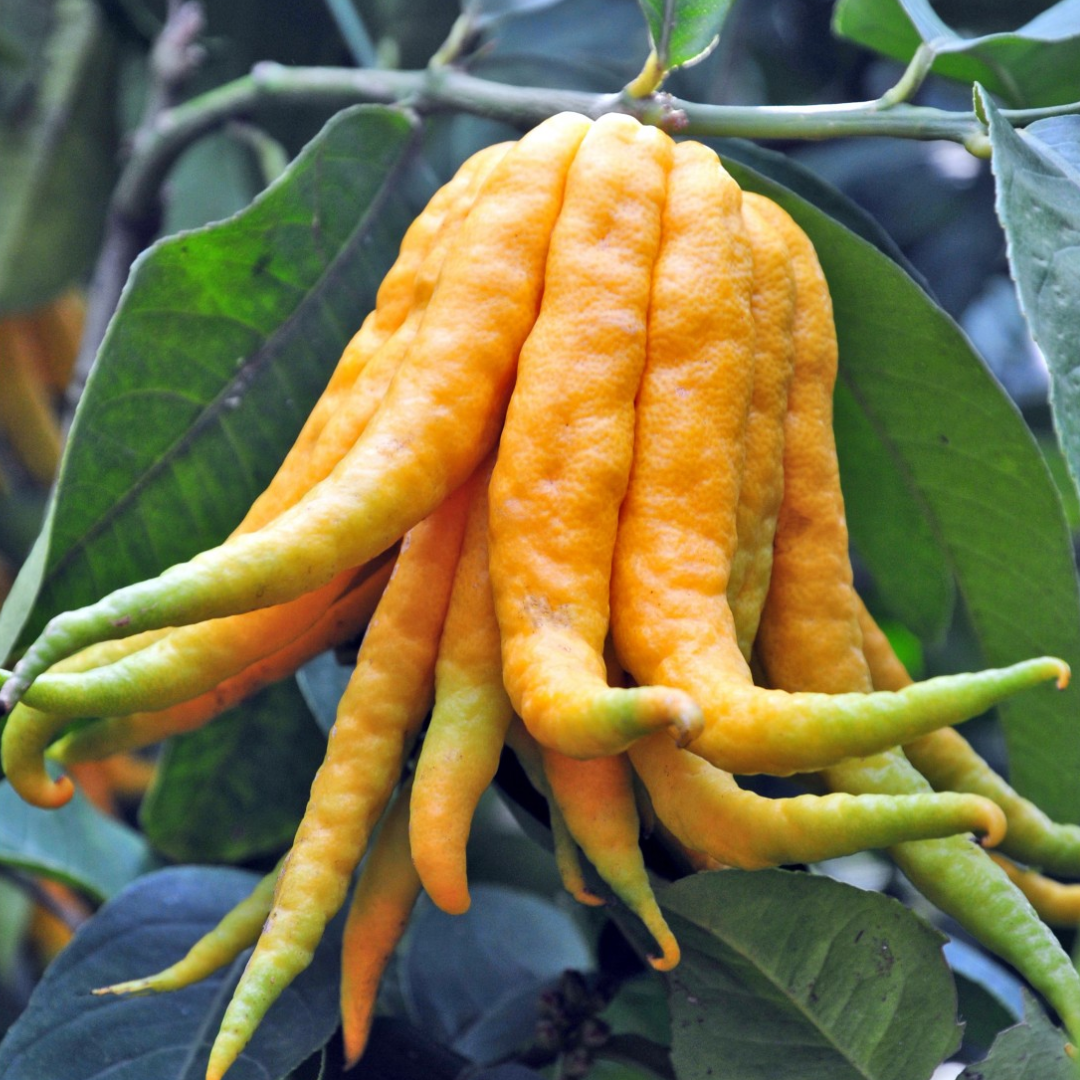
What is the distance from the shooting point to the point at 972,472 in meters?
0.80

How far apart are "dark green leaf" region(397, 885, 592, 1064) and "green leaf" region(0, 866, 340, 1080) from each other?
0.27m

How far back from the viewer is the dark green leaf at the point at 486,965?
3.60 feet

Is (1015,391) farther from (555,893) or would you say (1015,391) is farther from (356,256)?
(356,256)

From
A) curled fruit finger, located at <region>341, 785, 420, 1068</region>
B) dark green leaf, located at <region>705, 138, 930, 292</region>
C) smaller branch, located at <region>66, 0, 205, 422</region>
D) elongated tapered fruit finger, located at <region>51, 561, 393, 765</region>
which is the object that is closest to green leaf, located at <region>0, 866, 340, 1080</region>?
curled fruit finger, located at <region>341, 785, 420, 1068</region>

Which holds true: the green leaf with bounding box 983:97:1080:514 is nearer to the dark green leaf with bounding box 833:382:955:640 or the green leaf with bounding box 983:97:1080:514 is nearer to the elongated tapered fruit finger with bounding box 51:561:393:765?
the dark green leaf with bounding box 833:382:955:640

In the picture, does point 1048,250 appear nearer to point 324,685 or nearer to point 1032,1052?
point 1032,1052

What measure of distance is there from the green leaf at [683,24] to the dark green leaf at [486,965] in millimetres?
796

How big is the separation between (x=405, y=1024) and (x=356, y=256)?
0.57 metres

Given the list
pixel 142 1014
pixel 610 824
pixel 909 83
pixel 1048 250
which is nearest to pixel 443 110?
pixel 909 83

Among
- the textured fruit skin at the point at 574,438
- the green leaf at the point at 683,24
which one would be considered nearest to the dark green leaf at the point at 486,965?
the textured fruit skin at the point at 574,438

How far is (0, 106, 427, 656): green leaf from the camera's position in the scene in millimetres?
750

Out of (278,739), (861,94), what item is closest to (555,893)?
(278,739)

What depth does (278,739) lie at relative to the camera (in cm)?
110

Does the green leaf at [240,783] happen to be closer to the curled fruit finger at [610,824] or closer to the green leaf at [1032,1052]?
the curled fruit finger at [610,824]
